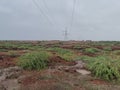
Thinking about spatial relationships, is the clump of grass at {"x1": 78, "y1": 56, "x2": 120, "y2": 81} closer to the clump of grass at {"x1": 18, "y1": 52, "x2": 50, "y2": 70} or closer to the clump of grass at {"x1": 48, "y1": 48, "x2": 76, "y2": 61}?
the clump of grass at {"x1": 18, "y1": 52, "x2": 50, "y2": 70}

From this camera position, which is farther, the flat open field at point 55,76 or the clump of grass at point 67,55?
the clump of grass at point 67,55

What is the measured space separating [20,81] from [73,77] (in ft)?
6.80

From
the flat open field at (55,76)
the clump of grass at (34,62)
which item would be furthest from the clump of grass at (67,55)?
the clump of grass at (34,62)

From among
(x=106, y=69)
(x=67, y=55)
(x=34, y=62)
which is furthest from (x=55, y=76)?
(x=67, y=55)

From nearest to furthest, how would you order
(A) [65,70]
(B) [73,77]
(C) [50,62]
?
(B) [73,77]
(A) [65,70]
(C) [50,62]

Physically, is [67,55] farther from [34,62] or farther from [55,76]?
[55,76]

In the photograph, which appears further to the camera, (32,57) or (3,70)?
(32,57)

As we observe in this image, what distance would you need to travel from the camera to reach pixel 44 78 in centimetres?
877

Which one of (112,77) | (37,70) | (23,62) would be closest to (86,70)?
(112,77)

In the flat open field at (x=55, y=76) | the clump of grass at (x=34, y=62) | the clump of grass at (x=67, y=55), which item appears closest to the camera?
the flat open field at (x=55, y=76)

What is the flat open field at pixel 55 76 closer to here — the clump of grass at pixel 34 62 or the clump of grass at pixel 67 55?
the clump of grass at pixel 34 62

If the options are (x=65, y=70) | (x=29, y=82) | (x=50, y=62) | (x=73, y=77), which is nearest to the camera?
(x=29, y=82)

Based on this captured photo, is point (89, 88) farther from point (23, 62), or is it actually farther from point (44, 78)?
point (23, 62)

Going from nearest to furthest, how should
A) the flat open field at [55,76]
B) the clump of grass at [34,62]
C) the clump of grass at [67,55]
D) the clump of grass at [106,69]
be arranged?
the flat open field at [55,76] → the clump of grass at [106,69] → the clump of grass at [34,62] → the clump of grass at [67,55]
